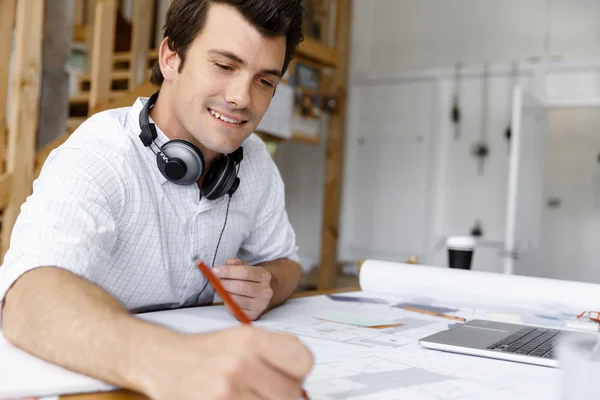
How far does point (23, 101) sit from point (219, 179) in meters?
1.63

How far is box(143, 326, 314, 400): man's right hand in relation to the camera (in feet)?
1.62

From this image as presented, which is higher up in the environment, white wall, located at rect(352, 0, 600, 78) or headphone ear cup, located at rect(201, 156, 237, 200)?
white wall, located at rect(352, 0, 600, 78)

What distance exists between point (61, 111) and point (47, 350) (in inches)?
88.2

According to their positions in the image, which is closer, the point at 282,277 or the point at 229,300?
the point at 229,300

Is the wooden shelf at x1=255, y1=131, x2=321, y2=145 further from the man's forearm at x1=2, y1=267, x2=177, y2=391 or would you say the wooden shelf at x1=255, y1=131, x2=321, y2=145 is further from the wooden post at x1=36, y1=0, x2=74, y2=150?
the man's forearm at x1=2, y1=267, x2=177, y2=391

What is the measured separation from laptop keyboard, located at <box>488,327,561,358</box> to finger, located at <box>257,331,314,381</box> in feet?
1.40

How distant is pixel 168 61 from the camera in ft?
3.83

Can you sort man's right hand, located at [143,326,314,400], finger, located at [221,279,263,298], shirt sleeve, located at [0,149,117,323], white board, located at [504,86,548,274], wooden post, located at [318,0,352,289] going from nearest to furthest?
man's right hand, located at [143,326,314,400] < shirt sleeve, located at [0,149,117,323] < finger, located at [221,279,263,298] < white board, located at [504,86,548,274] < wooden post, located at [318,0,352,289]

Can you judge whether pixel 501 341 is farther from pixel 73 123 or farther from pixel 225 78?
pixel 73 123

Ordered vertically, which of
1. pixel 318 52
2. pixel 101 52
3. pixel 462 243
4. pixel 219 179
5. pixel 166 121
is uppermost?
pixel 318 52

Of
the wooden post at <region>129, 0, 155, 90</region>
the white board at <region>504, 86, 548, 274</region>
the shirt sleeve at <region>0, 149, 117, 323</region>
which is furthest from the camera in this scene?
the white board at <region>504, 86, 548, 274</region>

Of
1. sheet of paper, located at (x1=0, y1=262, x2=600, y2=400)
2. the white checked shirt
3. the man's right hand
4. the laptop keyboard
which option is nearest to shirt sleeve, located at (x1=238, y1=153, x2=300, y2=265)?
the white checked shirt

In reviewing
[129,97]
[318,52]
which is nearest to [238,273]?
[129,97]

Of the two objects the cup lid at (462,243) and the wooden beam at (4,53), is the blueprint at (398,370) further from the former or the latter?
the wooden beam at (4,53)
